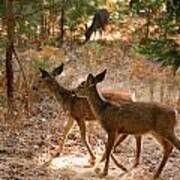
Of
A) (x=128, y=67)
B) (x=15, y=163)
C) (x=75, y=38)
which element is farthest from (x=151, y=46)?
(x=75, y=38)

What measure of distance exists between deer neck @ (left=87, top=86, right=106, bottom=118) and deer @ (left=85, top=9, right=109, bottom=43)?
991cm

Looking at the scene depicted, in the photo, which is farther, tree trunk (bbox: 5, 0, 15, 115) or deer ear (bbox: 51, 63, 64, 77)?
tree trunk (bbox: 5, 0, 15, 115)

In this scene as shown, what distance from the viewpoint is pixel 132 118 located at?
7.71m

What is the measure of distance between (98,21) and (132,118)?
1087 centimetres

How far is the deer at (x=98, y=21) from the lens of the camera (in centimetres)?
1803

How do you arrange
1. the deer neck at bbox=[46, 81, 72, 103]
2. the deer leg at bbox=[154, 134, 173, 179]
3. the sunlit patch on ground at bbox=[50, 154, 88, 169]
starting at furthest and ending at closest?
1. the deer neck at bbox=[46, 81, 72, 103]
2. the sunlit patch on ground at bbox=[50, 154, 88, 169]
3. the deer leg at bbox=[154, 134, 173, 179]

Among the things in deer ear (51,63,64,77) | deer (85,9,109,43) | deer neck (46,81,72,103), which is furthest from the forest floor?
deer (85,9,109,43)

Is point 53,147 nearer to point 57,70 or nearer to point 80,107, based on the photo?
point 80,107

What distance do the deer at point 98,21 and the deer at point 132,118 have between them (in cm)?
995

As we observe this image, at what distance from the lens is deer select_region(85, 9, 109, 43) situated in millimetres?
18031

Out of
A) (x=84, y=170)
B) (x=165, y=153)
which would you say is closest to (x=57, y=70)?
(x=84, y=170)

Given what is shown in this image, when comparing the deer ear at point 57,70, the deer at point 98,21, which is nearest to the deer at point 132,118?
the deer ear at point 57,70

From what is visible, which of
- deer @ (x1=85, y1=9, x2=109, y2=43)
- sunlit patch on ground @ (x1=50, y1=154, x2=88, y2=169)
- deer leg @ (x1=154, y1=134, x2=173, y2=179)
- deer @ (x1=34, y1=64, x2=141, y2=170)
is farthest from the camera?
deer @ (x1=85, y1=9, x2=109, y2=43)

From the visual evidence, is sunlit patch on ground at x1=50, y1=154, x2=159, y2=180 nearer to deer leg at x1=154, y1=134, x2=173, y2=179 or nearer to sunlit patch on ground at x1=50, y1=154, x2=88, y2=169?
sunlit patch on ground at x1=50, y1=154, x2=88, y2=169
